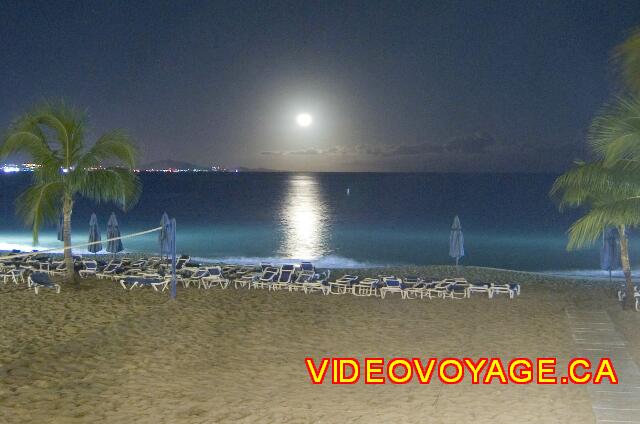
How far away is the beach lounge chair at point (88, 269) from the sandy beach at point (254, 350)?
63 centimetres

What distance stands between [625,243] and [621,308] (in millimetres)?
1268

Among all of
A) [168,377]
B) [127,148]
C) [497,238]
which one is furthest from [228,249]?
[168,377]

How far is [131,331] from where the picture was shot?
8977 millimetres

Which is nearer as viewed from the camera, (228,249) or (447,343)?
(447,343)

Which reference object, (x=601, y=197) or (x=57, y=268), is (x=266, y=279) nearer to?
(x=57, y=268)

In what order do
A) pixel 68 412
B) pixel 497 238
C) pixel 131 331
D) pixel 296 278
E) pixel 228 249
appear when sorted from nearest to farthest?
pixel 68 412, pixel 131 331, pixel 296 278, pixel 228 249, pixel 497 238

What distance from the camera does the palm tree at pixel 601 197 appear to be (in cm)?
899

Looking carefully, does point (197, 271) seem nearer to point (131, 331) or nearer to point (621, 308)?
point (131, 331)

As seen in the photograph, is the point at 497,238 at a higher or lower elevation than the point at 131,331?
lower

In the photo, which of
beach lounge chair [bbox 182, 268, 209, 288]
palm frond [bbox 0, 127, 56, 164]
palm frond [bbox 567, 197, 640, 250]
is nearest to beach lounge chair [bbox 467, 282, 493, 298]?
palm frond [bbox 567, 197, 640, 250]

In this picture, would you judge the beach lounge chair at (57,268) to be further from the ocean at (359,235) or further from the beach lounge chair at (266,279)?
the ocean at (359,235)

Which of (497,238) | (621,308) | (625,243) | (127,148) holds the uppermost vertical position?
(127,148)

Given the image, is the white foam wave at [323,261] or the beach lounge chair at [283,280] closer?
the beach lounge chair at [283,280]

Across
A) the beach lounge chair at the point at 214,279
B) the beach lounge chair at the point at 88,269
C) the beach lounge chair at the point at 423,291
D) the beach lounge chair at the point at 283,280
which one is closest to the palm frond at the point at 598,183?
the beach lounge chair at the point at 423,291
